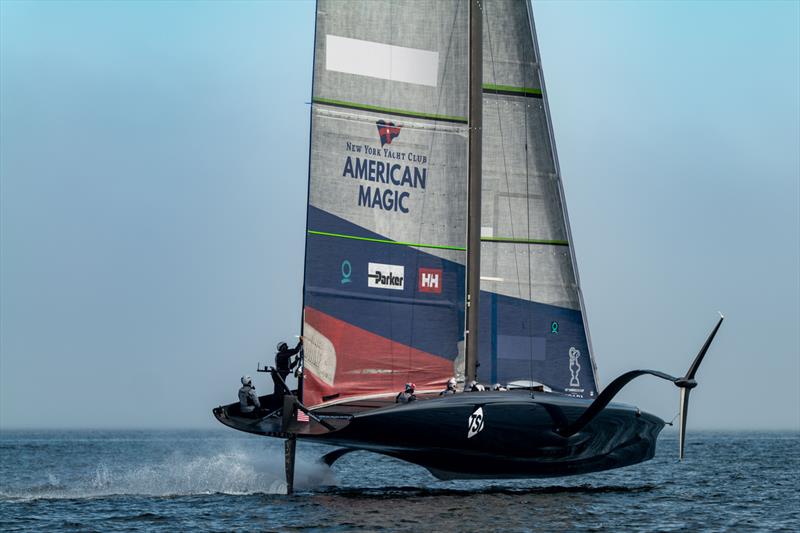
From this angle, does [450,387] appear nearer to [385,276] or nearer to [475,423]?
[475,423]

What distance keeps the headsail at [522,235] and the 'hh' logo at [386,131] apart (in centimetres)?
263

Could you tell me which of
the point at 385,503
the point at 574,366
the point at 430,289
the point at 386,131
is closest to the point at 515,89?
the point at 386,131

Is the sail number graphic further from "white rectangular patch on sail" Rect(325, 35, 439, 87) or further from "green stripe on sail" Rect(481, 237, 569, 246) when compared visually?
"white rectangular patch on sail" Rect(325, 35, 439, 87)

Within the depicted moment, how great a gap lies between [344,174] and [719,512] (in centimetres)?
893

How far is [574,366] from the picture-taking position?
70.8 feet

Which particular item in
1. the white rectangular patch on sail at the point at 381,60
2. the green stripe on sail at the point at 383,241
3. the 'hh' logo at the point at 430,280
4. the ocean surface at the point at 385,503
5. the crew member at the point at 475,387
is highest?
the white rectangular patch on sail at the point at 381,60

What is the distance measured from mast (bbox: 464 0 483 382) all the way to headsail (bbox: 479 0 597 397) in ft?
4.04

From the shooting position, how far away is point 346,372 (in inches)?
761

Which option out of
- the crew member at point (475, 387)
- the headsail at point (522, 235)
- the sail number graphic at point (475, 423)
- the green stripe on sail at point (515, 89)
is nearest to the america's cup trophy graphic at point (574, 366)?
the headsail at point (522, 235)

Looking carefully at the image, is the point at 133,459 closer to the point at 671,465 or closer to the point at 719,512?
the point at 671,465

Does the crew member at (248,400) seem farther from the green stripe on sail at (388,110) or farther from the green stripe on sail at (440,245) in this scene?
the green stripe on sail at (388,110)

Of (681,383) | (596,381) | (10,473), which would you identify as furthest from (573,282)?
(10,473)

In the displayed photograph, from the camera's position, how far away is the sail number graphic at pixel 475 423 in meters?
18.4

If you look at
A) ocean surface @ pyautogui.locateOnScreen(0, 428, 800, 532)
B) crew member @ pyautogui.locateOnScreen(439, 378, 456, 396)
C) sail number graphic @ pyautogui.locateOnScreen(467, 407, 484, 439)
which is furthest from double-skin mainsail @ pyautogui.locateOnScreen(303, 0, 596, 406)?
ocean surface @ pyautogui.locateOnScreen(0, 428, 800, 532)
